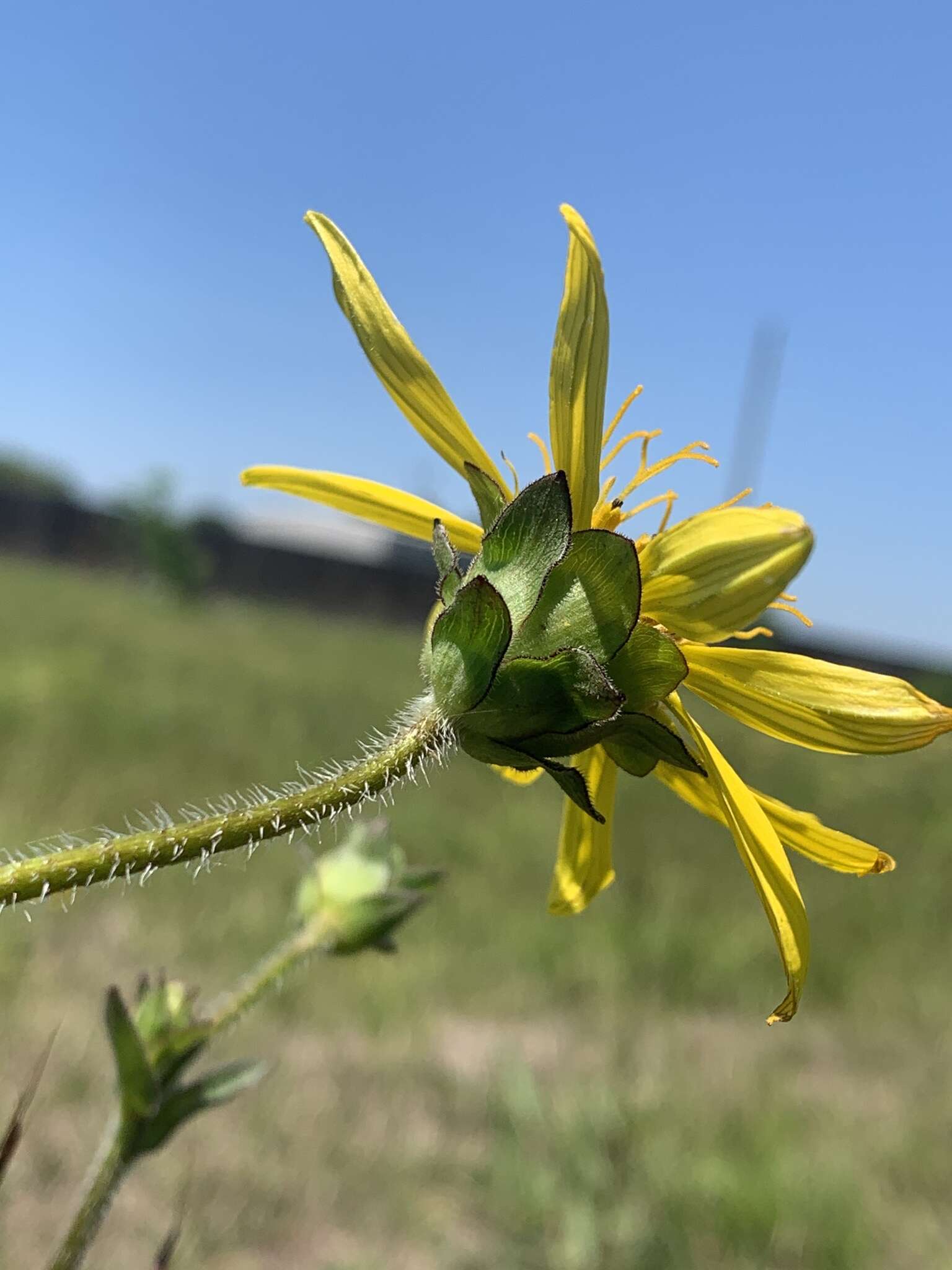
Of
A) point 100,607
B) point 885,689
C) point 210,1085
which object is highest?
point 885,689

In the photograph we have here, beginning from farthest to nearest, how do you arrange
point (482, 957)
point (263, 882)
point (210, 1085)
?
point (263, 882), point (482, 957), point (210, 1085)

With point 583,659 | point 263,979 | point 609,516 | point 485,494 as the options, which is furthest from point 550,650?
point 263,979

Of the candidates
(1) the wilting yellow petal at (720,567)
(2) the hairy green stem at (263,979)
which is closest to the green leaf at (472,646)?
(1) the wilting yellow petal at (720,567)

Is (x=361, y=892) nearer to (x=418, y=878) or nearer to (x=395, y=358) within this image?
(x=418, y=878)

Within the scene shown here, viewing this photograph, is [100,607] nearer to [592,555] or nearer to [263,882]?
[263,882]

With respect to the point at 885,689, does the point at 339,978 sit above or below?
below

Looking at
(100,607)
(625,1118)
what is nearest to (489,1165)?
(625,1118)

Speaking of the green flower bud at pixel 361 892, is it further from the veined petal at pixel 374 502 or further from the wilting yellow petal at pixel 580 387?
the wilting yellow petal at pixel 580 387
